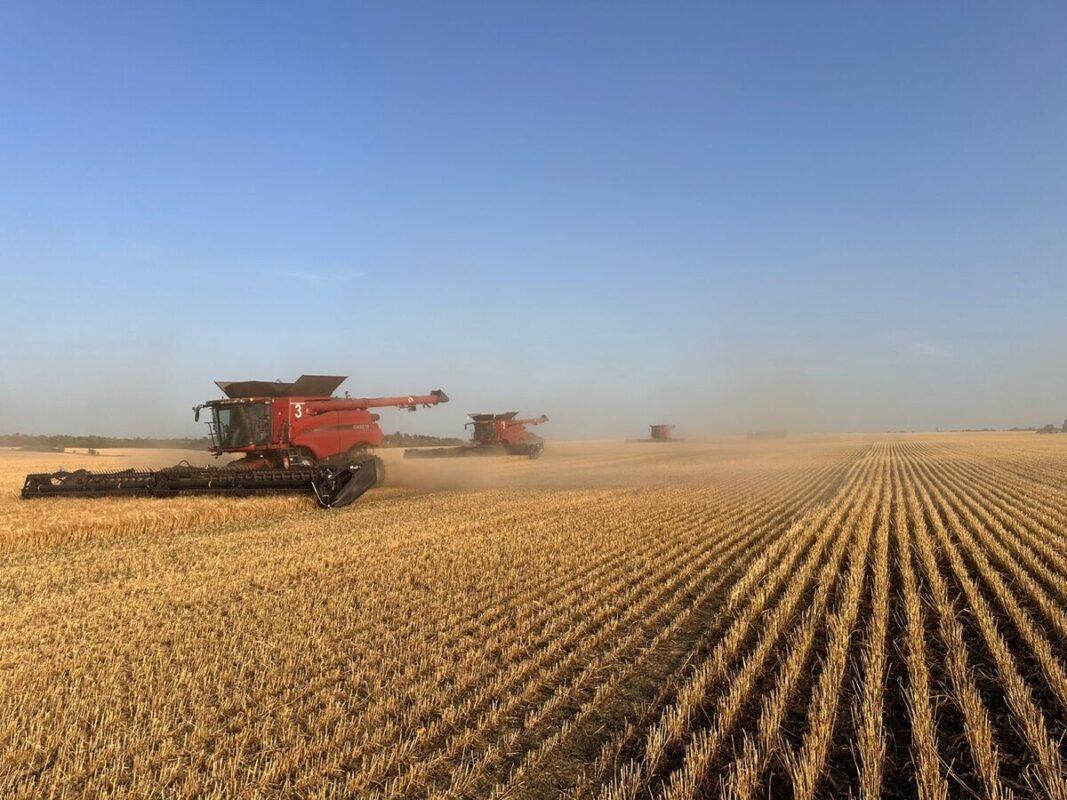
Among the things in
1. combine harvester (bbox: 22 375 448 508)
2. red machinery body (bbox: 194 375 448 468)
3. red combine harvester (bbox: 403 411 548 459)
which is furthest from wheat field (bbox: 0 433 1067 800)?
red combine harvester (bbox: 403 411 548 459)

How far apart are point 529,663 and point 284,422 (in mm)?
12844

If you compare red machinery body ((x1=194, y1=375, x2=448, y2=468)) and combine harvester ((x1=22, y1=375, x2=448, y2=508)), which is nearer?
combine harvester ((x1=22, y1=375, x2=448, y2=508))

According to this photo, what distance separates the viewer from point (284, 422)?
637 inches

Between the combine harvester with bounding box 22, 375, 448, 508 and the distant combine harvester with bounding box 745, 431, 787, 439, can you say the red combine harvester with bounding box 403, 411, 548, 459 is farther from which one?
the distant combine harvester with bounding box 745, 431, 787, 439

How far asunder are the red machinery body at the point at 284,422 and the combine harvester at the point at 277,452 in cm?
2

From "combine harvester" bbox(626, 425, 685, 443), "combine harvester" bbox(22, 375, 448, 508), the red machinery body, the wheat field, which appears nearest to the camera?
the wheat field

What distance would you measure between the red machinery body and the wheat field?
5503mm

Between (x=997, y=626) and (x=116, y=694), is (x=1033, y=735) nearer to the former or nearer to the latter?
(x=997, y=626)

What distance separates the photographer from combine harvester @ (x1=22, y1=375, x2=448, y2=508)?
45.5 feet

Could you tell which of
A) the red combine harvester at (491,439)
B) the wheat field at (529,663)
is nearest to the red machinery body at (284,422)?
the wheat field at (529,663)

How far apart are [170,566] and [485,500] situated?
26.0ft

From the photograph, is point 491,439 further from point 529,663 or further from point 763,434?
point 763,434

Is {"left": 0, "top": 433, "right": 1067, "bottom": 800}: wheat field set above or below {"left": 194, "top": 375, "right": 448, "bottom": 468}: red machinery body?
below

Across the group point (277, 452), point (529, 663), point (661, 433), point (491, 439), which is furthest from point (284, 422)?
point (661, 433)
